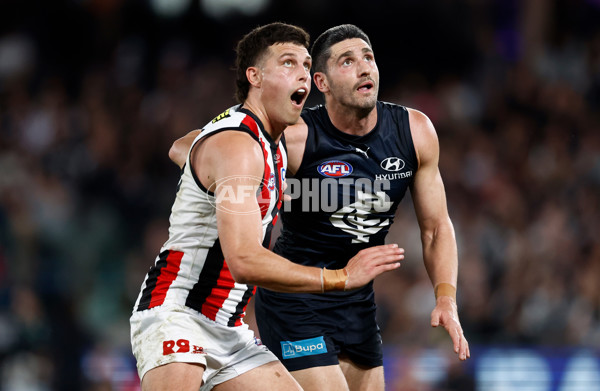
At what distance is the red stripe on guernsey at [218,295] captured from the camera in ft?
12.8

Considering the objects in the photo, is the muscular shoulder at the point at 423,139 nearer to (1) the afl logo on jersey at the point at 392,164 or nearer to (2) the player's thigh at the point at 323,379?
(1) the afl logo on jersey at the point at 392,164

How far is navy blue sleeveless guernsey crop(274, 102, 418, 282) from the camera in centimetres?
473

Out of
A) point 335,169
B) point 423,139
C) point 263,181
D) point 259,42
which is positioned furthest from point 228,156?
point 423,139

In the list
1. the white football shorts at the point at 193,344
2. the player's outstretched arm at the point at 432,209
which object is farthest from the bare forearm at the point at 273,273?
the player's outstretched arm at the point at 432,209

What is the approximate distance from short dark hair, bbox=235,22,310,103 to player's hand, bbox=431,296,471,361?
1.60 metres

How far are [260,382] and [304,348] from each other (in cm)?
74

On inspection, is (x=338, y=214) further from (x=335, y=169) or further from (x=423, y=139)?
A: (x=423, y=139)

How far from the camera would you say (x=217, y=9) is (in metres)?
11.5

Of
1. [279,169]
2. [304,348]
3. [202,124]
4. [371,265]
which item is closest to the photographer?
[371,265]

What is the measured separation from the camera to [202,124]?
1005 centimetres

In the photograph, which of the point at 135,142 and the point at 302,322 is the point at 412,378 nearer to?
the point at 302,322

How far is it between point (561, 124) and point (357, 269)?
7.38 meters

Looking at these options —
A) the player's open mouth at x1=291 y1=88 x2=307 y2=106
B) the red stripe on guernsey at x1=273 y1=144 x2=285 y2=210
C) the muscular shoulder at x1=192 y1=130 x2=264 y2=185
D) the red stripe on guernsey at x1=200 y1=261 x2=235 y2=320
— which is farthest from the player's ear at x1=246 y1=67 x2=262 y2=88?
the red stripe on guernsey at x1=200 y1=261 x2=235 y2=320

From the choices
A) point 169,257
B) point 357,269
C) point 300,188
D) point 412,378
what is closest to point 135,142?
point 412,378
